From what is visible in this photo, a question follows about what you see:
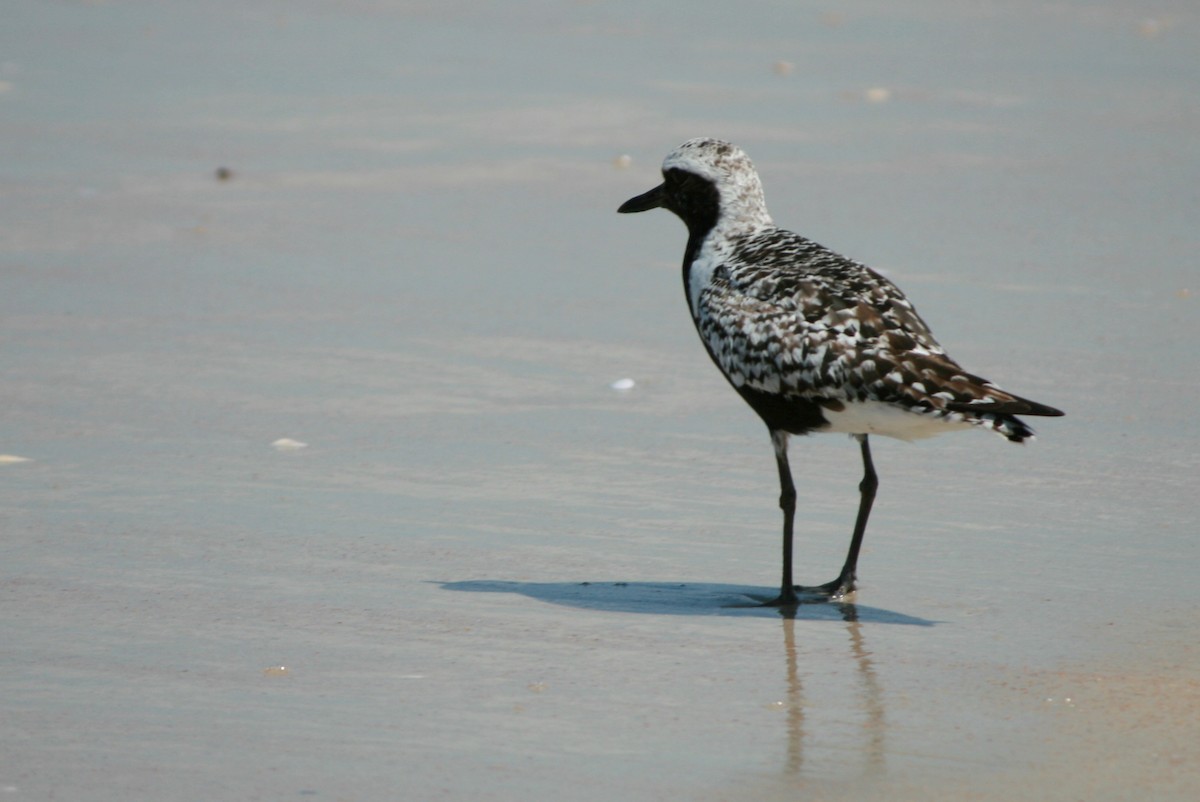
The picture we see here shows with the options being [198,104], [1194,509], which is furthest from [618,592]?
[198,104]

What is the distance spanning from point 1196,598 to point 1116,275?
414cm

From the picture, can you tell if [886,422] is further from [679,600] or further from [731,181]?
[731,181]

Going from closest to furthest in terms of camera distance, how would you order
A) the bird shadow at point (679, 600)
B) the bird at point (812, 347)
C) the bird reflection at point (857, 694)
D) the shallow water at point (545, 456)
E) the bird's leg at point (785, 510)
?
the bird reflection at point (857, 694), the shallow water at point (545, 456), the bird at point (812, 347), the bird shadow at point (679, 600), the bird's leg at point (785, 510)

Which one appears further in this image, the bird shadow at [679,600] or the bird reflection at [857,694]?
the bird shadow at [679,600]

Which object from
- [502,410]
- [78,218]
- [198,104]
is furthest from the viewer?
[198,104]

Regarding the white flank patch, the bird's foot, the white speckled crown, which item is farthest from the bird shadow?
the white speckled crown

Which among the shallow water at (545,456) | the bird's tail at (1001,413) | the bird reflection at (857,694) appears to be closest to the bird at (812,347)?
the bird's tail at (1001,413)

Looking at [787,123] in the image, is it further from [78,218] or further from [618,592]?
[618,592]

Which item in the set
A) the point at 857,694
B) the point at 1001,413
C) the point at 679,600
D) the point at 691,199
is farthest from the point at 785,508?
the point at 691,199

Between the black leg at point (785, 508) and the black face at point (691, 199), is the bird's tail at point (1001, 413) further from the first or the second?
the black face at point (691, 199)

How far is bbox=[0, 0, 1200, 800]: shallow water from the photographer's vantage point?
4781 mm

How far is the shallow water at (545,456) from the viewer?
478 cm

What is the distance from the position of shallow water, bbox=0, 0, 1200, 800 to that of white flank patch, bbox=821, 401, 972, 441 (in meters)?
0.51

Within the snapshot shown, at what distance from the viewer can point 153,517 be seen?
654 centimetres
